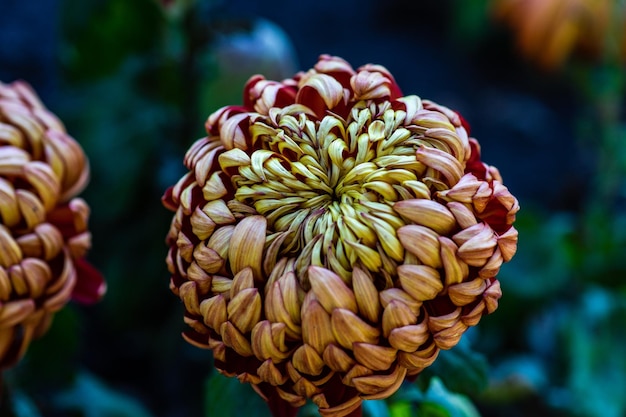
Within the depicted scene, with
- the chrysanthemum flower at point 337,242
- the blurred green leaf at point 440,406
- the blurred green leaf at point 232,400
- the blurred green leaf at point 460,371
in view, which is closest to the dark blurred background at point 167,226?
the blurred green leaf at point 440,406

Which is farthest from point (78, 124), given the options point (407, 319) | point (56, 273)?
point (407, 319)

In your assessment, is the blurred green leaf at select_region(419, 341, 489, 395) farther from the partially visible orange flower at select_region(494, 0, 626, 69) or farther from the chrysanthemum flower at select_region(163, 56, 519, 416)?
the partially visible orange flower at select_region(494, 0, 626, 69)

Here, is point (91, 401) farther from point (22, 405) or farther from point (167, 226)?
point (167, 226)

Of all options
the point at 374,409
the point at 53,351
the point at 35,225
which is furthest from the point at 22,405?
the point at 374,409

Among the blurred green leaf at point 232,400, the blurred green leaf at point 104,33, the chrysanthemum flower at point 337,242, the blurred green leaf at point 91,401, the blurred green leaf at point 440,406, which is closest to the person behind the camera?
the chrysanthemum flower at point 337,242

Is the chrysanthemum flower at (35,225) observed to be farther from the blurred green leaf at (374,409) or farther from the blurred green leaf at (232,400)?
the blurred green leaf at (374,409)

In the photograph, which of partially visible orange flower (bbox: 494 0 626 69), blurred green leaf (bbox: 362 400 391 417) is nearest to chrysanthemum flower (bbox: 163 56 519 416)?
blurred green leaf (bbox: 362 400 391 417)
